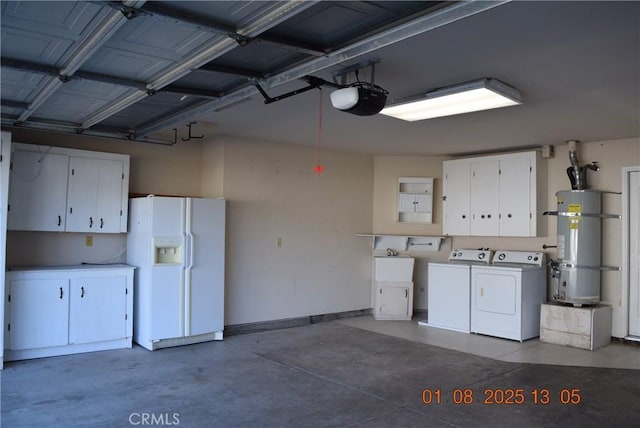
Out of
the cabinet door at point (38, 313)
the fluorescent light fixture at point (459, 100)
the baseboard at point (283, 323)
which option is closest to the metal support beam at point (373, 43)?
the fluorescent light fixture at point (459, 100)

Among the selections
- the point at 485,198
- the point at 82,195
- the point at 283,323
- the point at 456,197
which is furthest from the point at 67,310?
the point at 485,198

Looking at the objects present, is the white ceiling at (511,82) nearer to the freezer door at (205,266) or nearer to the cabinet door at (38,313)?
the freezer door at (205,266)

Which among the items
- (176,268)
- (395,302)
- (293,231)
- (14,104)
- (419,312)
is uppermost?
(14,104)

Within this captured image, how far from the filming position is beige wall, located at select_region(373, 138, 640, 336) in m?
6.21

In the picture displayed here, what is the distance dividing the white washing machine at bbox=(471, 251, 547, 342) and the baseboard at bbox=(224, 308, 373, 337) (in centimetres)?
196

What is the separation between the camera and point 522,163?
6676mm

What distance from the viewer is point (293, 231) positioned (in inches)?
278

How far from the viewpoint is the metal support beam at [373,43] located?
226 cm

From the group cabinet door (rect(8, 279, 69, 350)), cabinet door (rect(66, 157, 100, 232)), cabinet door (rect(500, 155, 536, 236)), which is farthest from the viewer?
cabinet door (rect(500, 155, 536, 236))

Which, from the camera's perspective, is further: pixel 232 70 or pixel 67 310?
pixel 67 310

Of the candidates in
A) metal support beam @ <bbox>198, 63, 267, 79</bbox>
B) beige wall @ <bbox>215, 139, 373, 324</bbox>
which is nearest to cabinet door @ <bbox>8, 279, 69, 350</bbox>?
beige wall @ <bbox>215, 139, 373, 324</bbox>

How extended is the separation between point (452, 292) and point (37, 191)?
5.36 metres

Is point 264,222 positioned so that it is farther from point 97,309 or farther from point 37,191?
point 37,191

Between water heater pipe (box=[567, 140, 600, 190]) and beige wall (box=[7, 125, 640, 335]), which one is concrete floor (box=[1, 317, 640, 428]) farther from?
water heater pipe (box=[567, 140, 600, 190])
